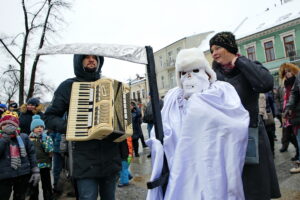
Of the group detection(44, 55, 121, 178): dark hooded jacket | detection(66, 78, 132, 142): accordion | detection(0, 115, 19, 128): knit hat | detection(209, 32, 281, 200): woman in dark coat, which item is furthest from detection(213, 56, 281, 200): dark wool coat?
detection(0, 115, 19, 128): knit hat

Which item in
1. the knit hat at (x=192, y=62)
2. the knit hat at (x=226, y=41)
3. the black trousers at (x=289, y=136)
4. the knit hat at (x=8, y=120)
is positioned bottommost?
the black trousers at (x=289, y=136)

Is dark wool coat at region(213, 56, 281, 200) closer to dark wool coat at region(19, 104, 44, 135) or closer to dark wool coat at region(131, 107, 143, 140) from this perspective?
dark wool coat at region(19, 104, 44, 135)

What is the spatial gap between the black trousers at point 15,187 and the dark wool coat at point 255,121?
2974mm

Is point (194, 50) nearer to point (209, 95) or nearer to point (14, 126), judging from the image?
point (209, 95)

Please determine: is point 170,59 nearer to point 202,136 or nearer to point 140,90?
point 140,90

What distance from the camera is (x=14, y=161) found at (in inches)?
139

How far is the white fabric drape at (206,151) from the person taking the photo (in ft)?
5.55

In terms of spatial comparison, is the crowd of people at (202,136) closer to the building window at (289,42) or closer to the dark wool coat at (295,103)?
the dark wool coat at (295,103)

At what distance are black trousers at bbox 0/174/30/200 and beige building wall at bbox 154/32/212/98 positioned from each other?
33273mm

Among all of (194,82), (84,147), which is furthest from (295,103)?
(84,147)

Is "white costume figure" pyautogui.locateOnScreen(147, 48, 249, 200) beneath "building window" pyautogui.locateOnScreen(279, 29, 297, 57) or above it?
beneath

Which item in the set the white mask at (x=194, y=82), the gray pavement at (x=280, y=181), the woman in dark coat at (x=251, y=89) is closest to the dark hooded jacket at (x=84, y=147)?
the white mask at (x=194, y=82)

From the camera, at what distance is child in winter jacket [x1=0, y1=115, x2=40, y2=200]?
346 centimetres

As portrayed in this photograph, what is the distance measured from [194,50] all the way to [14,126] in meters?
2.77
